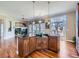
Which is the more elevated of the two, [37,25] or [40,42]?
[37,25]

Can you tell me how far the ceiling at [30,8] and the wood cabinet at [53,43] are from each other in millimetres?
1222

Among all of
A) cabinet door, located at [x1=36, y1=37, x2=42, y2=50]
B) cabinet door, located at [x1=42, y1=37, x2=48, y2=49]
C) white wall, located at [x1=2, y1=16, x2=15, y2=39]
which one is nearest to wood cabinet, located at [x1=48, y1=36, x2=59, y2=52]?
cabinet door, located at [x1=42, y1=37, x2=48, y2=49]

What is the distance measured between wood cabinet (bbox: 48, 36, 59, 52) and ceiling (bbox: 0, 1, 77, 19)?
4.01 ft

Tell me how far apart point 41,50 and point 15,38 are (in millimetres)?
1457

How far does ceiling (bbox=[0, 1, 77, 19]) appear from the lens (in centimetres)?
462

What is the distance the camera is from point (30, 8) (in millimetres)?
4852

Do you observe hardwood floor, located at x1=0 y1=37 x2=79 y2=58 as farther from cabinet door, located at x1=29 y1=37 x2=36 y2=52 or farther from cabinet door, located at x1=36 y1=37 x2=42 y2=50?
cabinet door, located at x1=36 y1=37 x2=42 y2=50

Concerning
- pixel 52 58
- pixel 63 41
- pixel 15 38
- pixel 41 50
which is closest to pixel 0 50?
pixel 15 38

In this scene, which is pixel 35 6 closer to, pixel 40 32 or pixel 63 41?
pixel 40 32

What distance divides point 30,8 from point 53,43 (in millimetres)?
1954

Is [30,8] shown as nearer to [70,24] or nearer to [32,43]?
[32,43]

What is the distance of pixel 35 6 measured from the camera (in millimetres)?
4867

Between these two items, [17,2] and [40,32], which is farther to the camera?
[40,32]

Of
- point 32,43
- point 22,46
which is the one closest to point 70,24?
point 32,43
